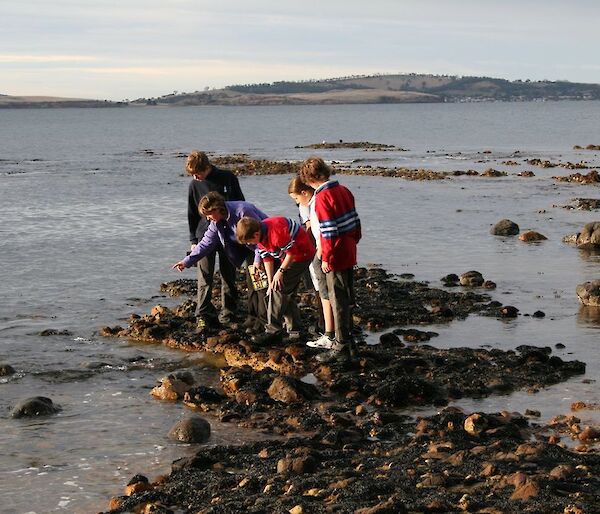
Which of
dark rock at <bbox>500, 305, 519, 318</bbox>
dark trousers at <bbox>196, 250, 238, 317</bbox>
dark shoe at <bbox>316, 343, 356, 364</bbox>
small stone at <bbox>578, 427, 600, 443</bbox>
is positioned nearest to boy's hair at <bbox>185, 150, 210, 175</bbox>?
dark trousers at <bbox>196, 250, 238, 317</bbox>

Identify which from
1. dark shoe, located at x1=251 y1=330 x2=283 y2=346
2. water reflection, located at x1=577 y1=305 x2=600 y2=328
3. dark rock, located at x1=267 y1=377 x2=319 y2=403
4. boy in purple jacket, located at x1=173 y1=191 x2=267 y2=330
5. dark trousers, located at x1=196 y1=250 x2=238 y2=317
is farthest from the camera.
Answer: water reflection, located at x1=577 y1=305 x2=600 y2=328

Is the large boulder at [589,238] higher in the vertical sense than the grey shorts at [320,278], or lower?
lower

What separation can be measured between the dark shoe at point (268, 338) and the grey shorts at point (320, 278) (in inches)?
38.3

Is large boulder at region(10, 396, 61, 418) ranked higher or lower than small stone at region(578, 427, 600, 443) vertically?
lower

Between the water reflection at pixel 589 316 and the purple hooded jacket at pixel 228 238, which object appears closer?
the purple hooded jacket at pixel 228 238

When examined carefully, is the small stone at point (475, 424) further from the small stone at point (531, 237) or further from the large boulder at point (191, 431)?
the small stone at point (531, 237)

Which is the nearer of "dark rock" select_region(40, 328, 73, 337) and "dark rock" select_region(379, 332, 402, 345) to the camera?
"dark rock" select_region(379, 332, 402, 345)

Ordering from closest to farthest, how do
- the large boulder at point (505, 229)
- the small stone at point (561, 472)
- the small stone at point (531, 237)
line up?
the small stone at point (561, 472) < the small stone at point (531, 237) < the large boulder at point (505, 229)

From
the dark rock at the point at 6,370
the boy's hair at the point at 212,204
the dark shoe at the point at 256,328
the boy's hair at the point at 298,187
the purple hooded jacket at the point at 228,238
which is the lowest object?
the dark rock at the point at 6,370

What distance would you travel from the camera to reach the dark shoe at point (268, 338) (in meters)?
12.6

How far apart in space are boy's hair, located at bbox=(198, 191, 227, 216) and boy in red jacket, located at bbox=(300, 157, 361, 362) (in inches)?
46.9

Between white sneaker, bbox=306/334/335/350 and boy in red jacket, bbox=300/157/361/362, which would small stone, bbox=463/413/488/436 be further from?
white sneaker, bbox=306/334/335/350

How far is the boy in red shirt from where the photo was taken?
11.5m

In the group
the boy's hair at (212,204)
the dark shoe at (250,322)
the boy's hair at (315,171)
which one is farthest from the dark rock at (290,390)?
the dark shoe at (250,322)
